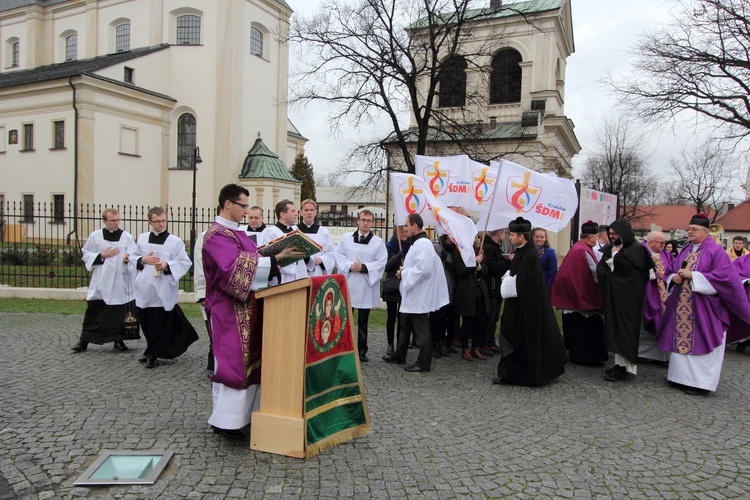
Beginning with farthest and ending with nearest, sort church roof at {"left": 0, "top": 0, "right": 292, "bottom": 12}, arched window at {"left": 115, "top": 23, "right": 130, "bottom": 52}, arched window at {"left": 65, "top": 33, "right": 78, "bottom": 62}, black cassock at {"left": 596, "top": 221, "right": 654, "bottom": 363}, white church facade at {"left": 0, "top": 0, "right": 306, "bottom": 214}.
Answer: arched window at {"left": 65, "top": 33, "right": 78, "bottom": 62} → church roof at {"left": 0, "top": 0, "right": 292, "bottom": 12} → arched window at {"left": 115, "top": 23, "right": 130, "bottom": 52} → white church facade at {"left": 0, "top": 0, "right": 306, "bottom": 214} → black cassock at {"left": 596, "top": 221, "right": 654, "bottom": 363}

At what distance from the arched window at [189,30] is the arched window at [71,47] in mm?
8847

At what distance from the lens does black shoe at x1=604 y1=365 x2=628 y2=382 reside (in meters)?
6.84

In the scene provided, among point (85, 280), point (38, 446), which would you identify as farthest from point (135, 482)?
point (85, 280)

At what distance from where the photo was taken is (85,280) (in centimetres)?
1534

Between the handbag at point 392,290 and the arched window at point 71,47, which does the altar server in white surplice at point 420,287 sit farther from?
the arched window at point 71,47

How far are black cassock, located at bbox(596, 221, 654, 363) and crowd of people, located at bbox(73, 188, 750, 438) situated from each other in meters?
0.01

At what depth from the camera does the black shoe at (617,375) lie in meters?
6.84

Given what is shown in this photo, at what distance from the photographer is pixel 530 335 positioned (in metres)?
6.44

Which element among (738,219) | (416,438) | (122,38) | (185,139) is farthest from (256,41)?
(738,219)

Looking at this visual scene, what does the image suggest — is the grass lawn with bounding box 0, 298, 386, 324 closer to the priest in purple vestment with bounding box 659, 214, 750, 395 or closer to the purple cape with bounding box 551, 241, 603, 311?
the purple cape with bounding box 551, 241, 603, 311

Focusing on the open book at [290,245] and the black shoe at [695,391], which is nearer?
the open book at [290,245]

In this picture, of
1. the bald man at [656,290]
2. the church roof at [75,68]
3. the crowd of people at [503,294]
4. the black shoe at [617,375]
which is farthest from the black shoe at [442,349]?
the church roof at [75,68]

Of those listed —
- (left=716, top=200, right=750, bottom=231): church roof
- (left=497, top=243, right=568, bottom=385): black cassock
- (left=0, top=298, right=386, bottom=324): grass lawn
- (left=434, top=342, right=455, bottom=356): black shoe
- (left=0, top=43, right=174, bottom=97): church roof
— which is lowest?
(left=0, top=298, right=386, bottom=324): grass lawn

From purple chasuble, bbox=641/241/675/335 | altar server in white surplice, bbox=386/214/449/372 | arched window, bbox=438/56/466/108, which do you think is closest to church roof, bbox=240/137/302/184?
arched window, bbox=438/56/466/108
